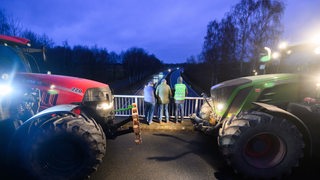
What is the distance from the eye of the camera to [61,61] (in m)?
26.2

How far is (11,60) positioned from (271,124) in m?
5.37

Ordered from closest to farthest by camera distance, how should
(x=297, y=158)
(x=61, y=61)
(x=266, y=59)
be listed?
(x=297, y=158) → (x=266, y=59) → (x=61, y=61)

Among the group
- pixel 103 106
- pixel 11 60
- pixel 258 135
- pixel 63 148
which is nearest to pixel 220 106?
pixel 258 135

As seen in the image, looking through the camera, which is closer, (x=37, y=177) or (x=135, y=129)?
(x=37, y=177)

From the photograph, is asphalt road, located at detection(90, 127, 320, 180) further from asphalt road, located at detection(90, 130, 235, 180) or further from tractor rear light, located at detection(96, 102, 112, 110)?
tractor rear light, located at detection(96, 102, 112, 110)

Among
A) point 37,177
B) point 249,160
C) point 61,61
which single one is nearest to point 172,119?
point 249,160

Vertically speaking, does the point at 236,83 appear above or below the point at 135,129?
above

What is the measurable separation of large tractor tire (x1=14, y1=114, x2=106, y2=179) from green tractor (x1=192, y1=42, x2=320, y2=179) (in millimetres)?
2222

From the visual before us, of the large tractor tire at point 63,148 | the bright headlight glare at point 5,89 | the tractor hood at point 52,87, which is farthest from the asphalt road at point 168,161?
the bright headlight glare at point 5,89

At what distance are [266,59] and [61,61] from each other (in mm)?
27986

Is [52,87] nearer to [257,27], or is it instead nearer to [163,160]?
[163,160]

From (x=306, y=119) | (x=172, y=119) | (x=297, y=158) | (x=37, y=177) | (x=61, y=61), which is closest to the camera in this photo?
(x=37, y=177)

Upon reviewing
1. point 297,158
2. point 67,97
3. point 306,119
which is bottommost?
point 297,158

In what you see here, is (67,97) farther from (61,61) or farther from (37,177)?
(61,61)
